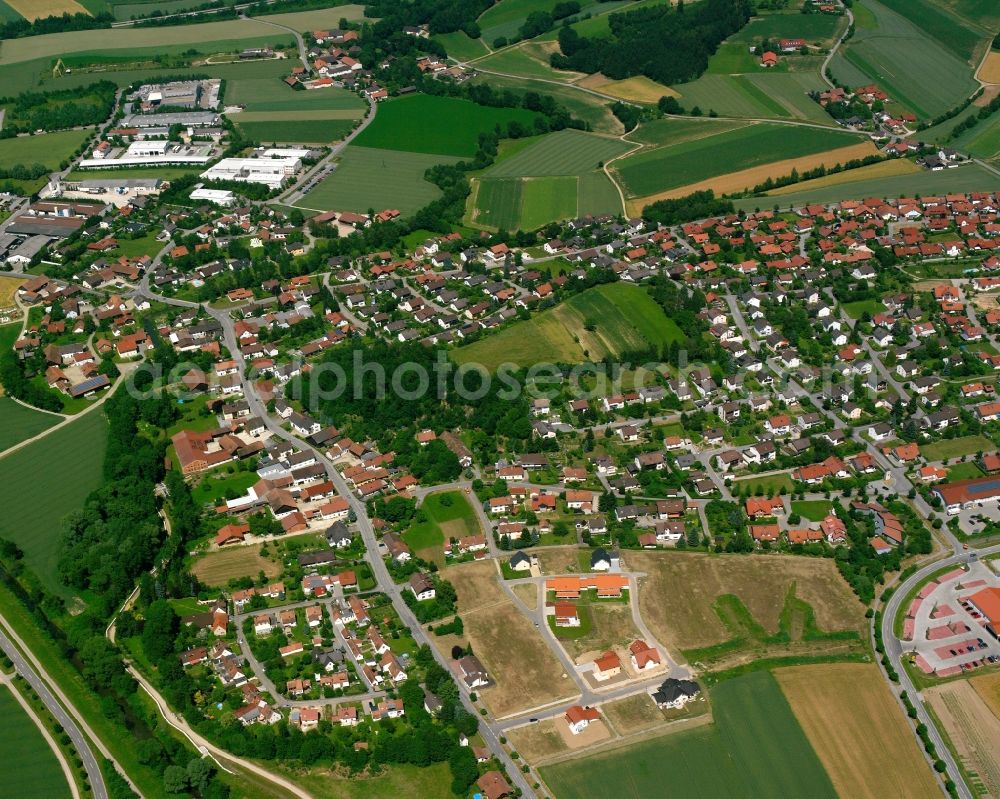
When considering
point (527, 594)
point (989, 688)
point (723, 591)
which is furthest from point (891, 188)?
point (527, 594)

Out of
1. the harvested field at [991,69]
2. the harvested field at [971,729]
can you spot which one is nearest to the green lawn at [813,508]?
the harvested field at [971,729]

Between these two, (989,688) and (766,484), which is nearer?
(989,688)

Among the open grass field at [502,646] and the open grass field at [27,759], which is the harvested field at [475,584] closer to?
the open grass field at [502,646]

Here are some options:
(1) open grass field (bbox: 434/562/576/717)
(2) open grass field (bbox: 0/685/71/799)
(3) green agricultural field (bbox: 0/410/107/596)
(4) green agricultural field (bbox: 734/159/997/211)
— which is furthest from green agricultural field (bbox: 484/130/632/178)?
(2) open grass field (bbox: 0/685/71/799)

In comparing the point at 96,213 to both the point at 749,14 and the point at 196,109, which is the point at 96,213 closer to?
the point at 196,109

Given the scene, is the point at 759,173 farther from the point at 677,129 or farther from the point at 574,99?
the point at 574,99

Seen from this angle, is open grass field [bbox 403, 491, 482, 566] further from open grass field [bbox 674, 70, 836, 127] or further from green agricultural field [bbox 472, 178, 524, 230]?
open grass field [bbox 674, 70, 836, 127]
